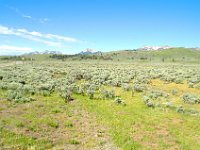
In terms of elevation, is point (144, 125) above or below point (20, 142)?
below

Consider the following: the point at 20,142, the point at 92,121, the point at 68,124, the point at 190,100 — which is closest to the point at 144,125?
the point at 92,121

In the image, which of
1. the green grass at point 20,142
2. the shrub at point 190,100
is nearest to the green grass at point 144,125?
the green grass at point 20,142

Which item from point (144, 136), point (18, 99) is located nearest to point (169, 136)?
point (144, 136)

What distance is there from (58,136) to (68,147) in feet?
5.38

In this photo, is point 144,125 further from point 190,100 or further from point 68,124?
point 190,100

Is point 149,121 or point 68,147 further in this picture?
point 149,121

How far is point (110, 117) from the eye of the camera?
1978cm

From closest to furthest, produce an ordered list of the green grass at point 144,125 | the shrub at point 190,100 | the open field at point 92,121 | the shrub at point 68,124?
the open field at point 92,121
the green grass at point 144,125
the shrub at point 68,124
the shrub at point 190,100

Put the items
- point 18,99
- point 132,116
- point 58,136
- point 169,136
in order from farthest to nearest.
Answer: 1. point 18,99
2. point 132,116
3. point 169,136
4. point 58,136

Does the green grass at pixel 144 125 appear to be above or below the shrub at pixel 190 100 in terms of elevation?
below

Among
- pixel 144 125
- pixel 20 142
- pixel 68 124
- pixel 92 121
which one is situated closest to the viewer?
pixel 20 142

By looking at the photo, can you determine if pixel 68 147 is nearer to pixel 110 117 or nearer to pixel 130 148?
pixel 130 148

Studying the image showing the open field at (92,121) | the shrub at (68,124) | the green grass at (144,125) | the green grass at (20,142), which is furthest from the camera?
the shrub at (68,124)

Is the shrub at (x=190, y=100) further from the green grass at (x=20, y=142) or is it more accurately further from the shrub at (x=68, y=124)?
the green grass at (x=20, y=142)
